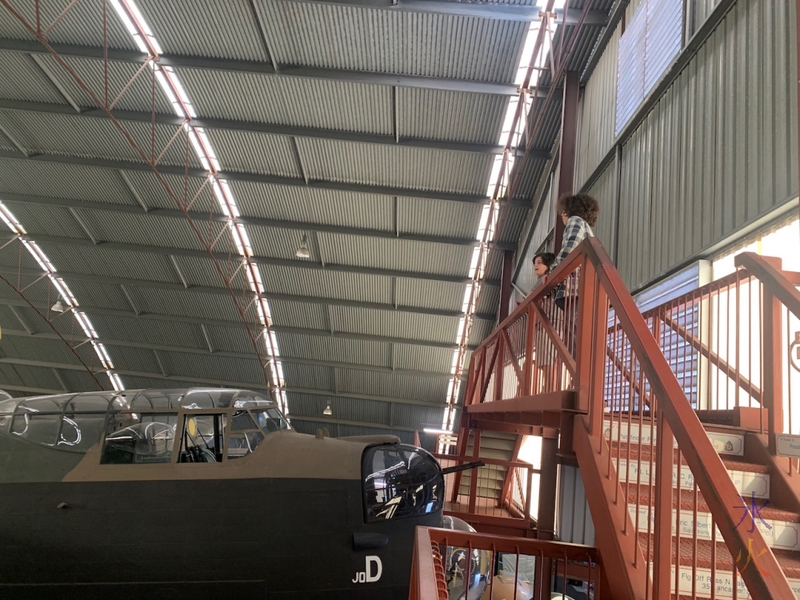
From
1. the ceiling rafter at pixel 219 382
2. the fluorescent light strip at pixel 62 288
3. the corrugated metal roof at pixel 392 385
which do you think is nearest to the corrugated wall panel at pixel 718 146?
the corrugated metal roof at pixel 392 385

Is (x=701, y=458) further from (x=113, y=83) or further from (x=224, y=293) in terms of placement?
(x=224, y=293)

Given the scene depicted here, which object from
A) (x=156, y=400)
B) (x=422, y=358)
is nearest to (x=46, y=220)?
(x=422, y=358)

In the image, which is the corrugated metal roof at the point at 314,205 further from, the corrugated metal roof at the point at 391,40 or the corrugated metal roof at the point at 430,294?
the corrugated metal roof at the point at 391,40

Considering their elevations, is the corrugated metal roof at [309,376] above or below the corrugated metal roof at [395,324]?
below

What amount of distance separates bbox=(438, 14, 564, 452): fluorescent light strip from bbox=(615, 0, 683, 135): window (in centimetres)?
222

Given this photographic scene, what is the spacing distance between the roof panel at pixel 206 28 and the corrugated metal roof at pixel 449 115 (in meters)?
3.38

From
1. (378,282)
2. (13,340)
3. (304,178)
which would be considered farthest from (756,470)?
(13,340)

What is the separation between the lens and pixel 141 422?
6270 mm

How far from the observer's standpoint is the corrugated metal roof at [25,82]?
1484 cm

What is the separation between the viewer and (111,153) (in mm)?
17312

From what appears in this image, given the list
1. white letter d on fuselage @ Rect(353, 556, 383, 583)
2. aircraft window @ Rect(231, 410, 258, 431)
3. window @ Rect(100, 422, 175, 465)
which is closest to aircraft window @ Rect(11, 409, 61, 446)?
window @ Rect(100, 422, 175, 465)

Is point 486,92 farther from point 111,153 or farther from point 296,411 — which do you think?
point 296,411

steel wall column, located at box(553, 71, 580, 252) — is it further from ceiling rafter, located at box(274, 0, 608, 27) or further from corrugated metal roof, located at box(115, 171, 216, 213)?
corrugated metal roof, located at box(115, 171, 216, 213)

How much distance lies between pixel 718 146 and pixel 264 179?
1302cm
